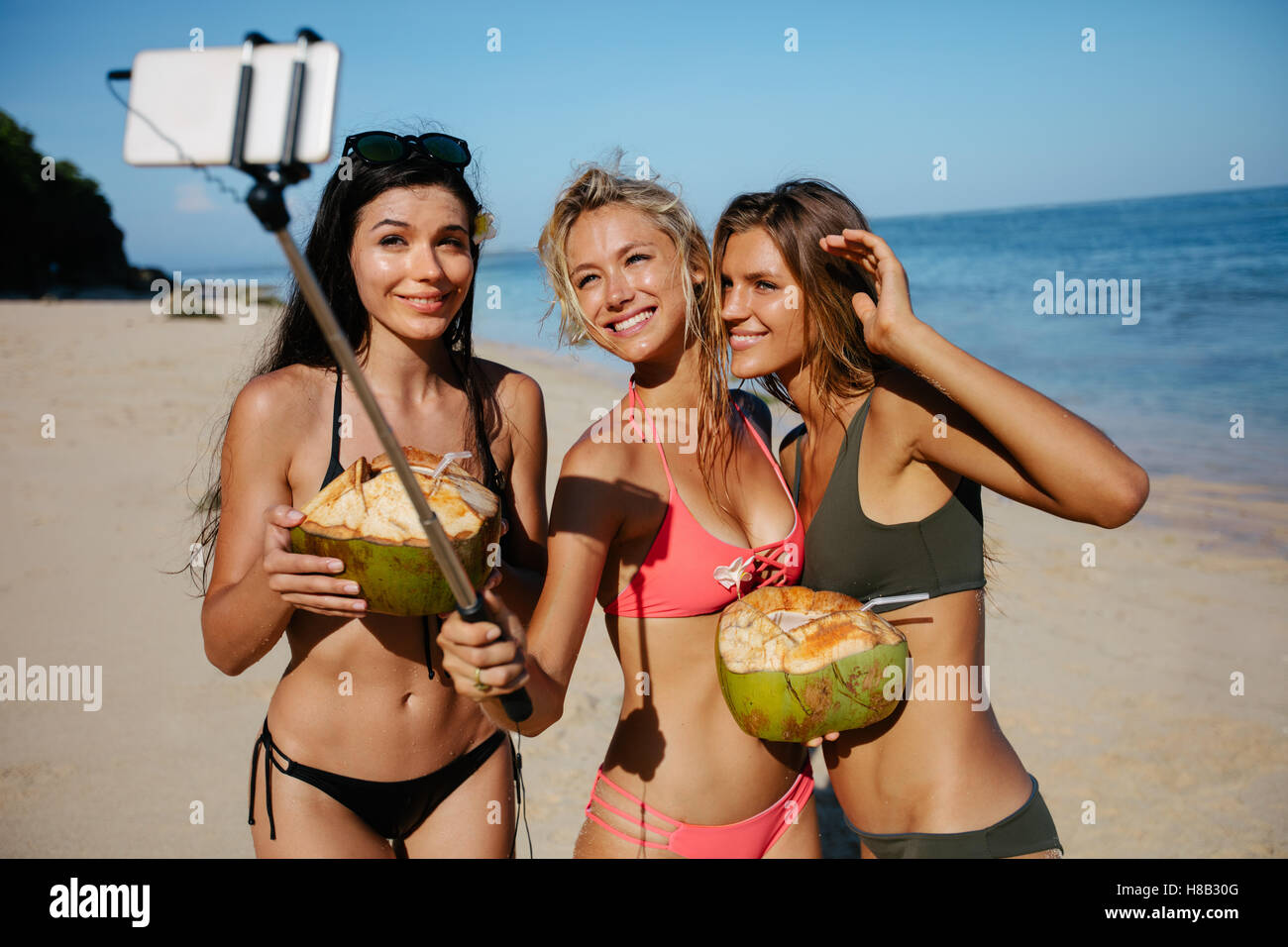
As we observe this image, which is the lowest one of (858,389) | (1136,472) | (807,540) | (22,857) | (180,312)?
(22,857)

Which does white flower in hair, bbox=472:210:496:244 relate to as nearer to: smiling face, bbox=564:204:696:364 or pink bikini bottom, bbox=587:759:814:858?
smiling face, bbox=564:204:696:364

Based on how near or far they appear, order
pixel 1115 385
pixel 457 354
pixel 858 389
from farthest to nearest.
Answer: pixel 1115 385 → pixel 457 354 → pixel 858 389

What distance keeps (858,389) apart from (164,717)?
189 inches

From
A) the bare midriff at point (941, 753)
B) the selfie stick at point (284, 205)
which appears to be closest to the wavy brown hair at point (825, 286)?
the bare midriff at point (941, 753)

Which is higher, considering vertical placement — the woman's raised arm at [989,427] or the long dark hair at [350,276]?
the long dark hair at [350,276]

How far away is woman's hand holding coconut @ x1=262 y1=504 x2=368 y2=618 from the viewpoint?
181cm

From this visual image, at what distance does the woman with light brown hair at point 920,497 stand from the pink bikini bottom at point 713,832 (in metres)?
0.22

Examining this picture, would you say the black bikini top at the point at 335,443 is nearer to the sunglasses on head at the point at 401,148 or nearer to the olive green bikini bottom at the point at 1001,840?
the sunglasses on head at the point at 401,148

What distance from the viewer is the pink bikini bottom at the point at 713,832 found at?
245 cm

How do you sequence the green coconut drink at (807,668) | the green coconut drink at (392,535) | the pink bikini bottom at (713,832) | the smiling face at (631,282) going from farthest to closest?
the smiling face at (631,282), the pink bikini bottom at (713,832), the green coconut drink at (807,668), the green coconut drink at (392,535)

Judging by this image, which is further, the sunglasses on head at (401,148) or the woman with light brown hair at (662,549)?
the sunglasses on head at (401,148)
